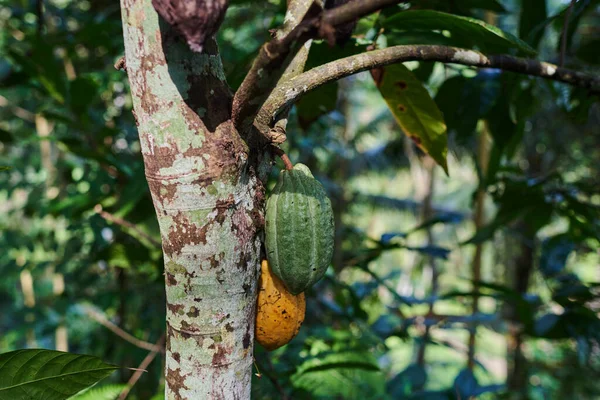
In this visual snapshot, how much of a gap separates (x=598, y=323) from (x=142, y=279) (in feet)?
5.06

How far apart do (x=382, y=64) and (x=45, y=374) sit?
604 mm

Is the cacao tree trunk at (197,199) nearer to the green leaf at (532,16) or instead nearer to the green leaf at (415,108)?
the green leaf at (415,108)

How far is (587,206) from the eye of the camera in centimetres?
134

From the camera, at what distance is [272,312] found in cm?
71

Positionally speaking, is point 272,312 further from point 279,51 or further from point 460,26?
point 460,26

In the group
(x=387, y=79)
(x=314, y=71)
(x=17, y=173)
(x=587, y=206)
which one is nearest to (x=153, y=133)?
(x=314, y=71)

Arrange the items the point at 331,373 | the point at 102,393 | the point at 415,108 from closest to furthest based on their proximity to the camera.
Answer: the point at 415,108 < the point at 102,393 < the point at 331,373

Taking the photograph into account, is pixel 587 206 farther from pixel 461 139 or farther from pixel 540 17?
pixel 540 17

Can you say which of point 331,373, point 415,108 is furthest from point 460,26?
point 331,373

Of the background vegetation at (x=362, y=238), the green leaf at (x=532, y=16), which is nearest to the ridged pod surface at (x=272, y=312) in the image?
the background vegetation at (x=362, y=238)

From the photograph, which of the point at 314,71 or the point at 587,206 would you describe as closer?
the point at 314,71

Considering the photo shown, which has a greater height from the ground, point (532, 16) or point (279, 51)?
point (532, 16)

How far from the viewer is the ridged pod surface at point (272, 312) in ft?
2.32

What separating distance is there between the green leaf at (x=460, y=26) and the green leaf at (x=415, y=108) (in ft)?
0.26
